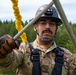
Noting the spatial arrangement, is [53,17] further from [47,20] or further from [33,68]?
[33,68]

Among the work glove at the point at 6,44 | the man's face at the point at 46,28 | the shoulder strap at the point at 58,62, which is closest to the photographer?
the work glove at the point at 6,44

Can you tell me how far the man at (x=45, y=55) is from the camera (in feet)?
20.1

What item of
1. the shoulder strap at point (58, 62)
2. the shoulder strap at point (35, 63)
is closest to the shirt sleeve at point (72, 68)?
the shoulder strap at point (58, 62)

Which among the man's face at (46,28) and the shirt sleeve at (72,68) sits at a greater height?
the man's face at (46,28)

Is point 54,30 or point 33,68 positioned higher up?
point 54,30

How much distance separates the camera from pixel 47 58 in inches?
250

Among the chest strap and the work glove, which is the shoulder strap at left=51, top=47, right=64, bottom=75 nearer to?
the chest strap

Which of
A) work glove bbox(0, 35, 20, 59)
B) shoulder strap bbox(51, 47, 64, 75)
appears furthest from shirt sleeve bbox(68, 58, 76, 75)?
work glove bbox(0, 35, 20, 59)

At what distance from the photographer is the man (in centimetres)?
611

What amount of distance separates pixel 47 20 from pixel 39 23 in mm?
142

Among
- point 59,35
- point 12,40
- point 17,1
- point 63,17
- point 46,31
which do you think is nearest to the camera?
point 63,17

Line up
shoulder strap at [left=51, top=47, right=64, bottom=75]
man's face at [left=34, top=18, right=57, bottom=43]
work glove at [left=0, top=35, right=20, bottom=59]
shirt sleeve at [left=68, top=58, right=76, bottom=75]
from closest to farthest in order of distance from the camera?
work glove at [left=0, top=35, right=20, bottom=59], man's face at [left=34, top=18, right=57, bottom=43], shoulder strap at [left=51, top=47, right=64, bottom=75], shirt sleeve at [left=68, top=58, right=76, bottom=75]

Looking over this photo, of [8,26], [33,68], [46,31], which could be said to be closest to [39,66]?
[33,68]

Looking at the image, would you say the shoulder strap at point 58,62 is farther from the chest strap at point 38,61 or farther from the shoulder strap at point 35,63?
the shoulder strap at point 35,63
